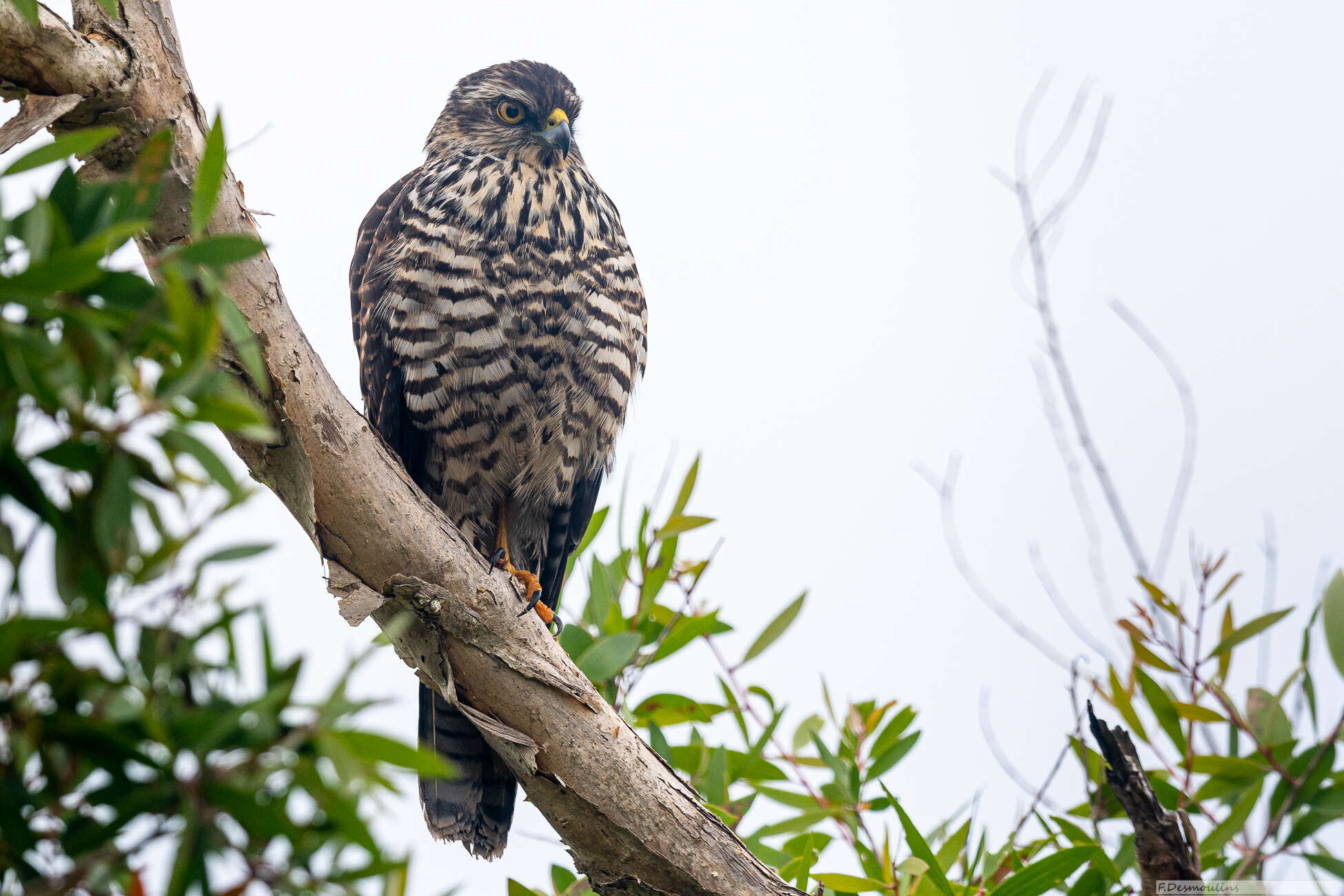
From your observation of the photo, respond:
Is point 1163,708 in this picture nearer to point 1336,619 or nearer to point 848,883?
point 1336,619

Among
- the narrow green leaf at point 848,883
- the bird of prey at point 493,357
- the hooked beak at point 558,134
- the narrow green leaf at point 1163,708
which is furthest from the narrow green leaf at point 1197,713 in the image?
the hooked beak at point 558,134

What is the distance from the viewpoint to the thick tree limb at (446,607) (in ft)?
6.21

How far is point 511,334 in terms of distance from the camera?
288 cm

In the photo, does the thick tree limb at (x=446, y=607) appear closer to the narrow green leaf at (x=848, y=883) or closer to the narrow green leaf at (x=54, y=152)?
the narrow green leaf at (x=848, y=883)

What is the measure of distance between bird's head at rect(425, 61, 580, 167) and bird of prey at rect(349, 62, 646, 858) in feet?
0.41

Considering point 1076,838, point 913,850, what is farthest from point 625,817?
point 1076,838

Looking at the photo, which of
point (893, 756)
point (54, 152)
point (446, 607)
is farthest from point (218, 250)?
point (893, 756)

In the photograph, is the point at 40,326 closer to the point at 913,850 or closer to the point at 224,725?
the point at 224,725

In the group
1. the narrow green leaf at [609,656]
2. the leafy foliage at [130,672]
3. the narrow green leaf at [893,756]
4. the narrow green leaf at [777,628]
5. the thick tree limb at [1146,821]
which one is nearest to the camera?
the leafy foliage at [130,672]

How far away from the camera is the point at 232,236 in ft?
2.89

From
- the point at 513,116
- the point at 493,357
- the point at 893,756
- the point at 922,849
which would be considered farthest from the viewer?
the point at 513,116

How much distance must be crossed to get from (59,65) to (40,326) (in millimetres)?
1124

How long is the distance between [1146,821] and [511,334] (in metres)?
1.84

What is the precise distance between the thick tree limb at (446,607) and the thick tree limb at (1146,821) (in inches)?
25.6
